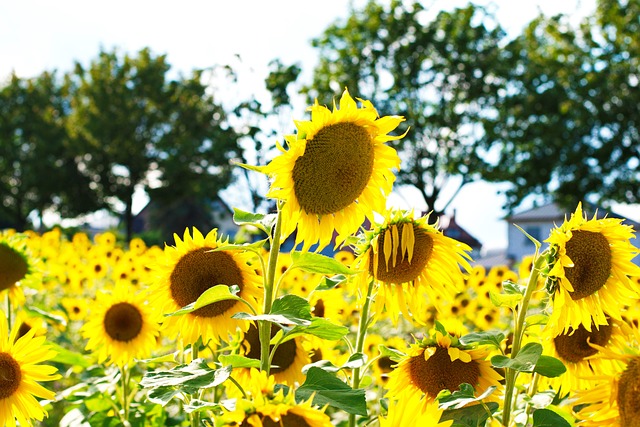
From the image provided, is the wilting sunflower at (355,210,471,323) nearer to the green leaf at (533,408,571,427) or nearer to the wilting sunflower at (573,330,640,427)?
the green leaf at (533,408,571,427)

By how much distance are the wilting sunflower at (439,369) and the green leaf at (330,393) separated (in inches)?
13.7

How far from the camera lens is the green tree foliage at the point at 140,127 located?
31266mm

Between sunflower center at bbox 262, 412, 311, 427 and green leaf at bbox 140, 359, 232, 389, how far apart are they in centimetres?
37

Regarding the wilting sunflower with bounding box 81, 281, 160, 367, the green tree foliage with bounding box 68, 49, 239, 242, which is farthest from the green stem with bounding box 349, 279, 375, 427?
the green tree foliage with bounding box 68, 49, 239, 242

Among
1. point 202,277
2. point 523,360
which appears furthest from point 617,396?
point 202,277

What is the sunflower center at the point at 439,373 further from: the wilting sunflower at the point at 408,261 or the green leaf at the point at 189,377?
the green leaf at the point at 189,377

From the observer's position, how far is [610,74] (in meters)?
20.9

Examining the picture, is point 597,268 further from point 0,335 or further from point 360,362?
point 0,335

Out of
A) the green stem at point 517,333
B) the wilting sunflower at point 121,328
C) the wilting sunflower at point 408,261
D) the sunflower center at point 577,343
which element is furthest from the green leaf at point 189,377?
the wilting sunflower at point 121,328

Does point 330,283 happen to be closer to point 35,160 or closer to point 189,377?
point 189,377

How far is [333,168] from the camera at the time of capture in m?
1.69

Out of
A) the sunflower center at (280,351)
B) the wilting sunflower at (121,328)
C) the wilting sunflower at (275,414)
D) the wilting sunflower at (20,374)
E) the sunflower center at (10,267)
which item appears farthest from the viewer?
the sunflower center at (10,267)

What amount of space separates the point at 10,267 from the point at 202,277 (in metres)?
1.53

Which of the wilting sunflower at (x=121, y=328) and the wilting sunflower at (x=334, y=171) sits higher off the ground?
the wilting sunflower at (x=334, y=171)
